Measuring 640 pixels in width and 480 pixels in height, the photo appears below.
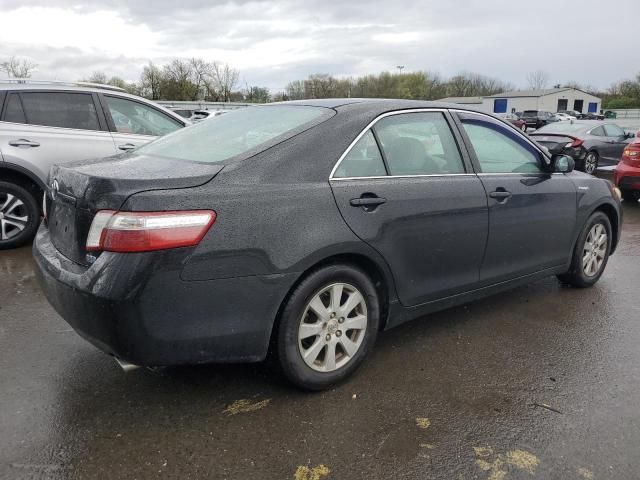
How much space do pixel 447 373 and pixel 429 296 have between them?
48 centimetres

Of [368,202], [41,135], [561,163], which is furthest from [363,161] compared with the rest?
[41,135]

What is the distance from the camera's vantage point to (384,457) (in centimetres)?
247

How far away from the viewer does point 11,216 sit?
18.6 ft

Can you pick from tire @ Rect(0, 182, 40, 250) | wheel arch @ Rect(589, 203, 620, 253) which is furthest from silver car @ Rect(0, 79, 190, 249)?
wheel arch @ Rect(589, 203, 620, 253)

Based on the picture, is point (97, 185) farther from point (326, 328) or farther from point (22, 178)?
point (22, 178)

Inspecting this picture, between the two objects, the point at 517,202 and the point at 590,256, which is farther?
the point at 590,256

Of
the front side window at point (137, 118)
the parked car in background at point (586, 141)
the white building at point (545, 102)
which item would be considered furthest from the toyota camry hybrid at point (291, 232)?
the white building at point (545, 102)

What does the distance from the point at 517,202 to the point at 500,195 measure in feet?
0.70

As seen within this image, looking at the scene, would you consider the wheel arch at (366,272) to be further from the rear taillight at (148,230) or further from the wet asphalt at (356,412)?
the rear taillight at (148,230)

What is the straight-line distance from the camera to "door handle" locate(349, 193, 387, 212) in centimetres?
293

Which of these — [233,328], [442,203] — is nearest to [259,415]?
[233,328]

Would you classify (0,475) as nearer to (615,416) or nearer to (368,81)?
(615,416)

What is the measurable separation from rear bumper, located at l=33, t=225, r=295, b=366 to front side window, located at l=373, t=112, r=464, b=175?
1.09m

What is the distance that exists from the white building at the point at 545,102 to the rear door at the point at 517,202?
85.9 metres
